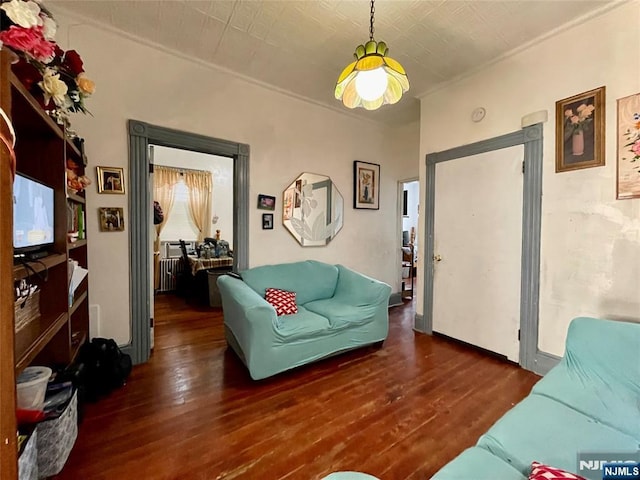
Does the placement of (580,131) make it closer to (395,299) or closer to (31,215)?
(395,299)

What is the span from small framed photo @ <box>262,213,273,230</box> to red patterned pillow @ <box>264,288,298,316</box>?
2.56ft

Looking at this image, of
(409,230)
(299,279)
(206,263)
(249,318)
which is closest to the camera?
(249,318)

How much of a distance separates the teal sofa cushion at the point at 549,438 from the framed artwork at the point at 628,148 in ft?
5.52

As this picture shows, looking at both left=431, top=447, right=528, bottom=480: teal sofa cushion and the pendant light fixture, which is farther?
the pendant light fixture

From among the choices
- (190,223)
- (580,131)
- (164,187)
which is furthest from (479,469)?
(164,187)

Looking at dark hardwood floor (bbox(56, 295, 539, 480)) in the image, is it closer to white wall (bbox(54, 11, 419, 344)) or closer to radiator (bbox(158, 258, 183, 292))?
white wall (bbox(54, 11, 419, 344))

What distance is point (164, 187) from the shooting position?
559cm

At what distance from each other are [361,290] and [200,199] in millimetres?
4485

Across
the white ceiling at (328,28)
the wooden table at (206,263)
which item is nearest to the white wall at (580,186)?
the white ceiling at (328,28)

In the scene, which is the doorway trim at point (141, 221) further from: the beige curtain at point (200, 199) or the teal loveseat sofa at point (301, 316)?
the beige curtain at point (200, 199)

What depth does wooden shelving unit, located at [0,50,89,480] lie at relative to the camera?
2.59ft

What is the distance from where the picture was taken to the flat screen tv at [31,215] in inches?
Answer: 41.1

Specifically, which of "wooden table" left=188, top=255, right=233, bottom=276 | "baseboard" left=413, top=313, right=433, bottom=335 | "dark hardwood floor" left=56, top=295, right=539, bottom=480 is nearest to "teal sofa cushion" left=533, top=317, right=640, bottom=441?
"dark hardwood floor" left=56, top=295, right=539, bottom=480

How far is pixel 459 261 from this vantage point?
298cm
